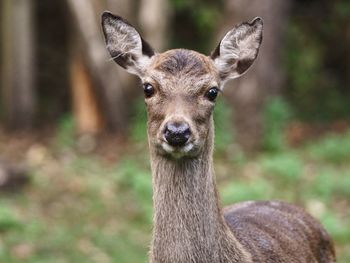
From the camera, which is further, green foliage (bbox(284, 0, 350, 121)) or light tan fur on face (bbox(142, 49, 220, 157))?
green foliage (bbox(284, 0, 350, 121))

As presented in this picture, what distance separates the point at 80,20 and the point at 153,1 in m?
1.21

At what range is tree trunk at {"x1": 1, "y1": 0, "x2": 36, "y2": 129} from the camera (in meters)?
14.9

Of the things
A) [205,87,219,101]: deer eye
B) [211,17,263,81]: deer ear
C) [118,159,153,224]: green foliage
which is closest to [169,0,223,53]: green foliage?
[118,159,153,224]: green foliage

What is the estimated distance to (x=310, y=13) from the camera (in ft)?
59.5

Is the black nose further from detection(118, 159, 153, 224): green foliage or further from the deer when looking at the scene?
detection(118, 159, 153, 224): green foliage

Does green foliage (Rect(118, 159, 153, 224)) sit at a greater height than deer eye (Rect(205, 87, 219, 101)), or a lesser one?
greater

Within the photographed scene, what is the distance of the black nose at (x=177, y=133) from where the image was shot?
4.57 m

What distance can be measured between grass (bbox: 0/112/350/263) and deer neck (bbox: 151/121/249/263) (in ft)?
12.3

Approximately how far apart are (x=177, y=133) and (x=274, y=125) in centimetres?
846

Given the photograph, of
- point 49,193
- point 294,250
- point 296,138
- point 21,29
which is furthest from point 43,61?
point 294,250

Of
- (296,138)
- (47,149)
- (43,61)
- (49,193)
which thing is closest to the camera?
(49,193)

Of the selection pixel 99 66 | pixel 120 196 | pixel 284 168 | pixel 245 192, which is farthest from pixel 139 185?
pixel 99 66

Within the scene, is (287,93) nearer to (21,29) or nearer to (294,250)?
(21,29)

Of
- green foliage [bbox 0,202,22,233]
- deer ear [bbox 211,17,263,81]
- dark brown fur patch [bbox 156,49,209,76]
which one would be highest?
green foliage [bbox 0,202,22,233]
